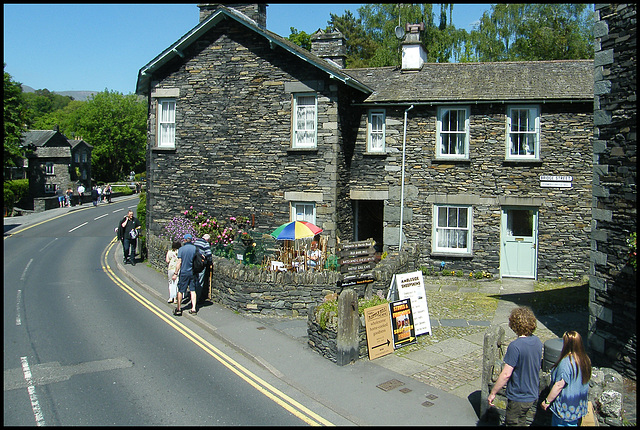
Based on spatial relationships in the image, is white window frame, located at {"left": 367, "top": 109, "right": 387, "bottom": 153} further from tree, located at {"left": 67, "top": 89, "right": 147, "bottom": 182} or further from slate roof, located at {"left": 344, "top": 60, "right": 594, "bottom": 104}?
tree, located at {"left": 67, "top": 89, "right": 147, "bottom": 182}

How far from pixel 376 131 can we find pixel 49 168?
164ft

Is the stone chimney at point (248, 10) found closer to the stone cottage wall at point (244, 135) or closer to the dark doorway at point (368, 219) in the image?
the stone cottage wall at point (244, 135)

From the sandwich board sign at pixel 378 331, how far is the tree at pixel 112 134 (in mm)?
79357

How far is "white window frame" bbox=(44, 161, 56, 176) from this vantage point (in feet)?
187

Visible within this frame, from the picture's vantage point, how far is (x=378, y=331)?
10.5m

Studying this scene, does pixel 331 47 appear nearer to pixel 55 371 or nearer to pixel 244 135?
pixel 244 135

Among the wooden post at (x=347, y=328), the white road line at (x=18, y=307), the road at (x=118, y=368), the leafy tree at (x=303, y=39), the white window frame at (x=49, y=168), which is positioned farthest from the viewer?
the white window frame at (x=49, y=168)

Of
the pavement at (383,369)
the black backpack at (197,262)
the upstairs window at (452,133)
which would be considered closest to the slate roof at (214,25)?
the upstairs window at (452,133)

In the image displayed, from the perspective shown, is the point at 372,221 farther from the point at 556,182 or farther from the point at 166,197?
the point at 166,197

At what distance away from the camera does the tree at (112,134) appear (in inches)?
3221

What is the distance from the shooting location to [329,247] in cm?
1759

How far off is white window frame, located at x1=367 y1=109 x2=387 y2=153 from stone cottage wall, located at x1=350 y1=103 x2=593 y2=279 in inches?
6.7

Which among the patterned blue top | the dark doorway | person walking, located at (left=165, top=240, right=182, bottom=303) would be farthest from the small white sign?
the patterned blue top

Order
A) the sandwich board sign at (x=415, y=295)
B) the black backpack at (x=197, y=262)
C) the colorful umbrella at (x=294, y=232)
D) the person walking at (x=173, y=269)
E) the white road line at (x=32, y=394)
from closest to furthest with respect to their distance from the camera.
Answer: the white road line at (x=32, y=394)
the sandwich board sign at (x=415, y=295)
the black backpack at (x=197, y=262)
the person walking at (x=173, y=269)
the colorful umbrella at (x=294, y=232)
